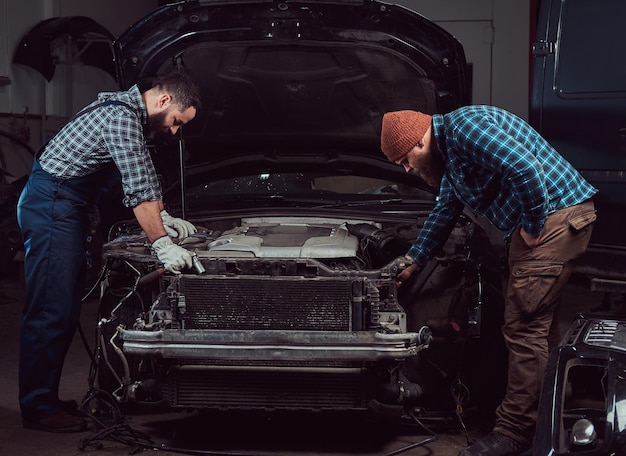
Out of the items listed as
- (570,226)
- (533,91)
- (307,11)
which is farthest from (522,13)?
(570,226)

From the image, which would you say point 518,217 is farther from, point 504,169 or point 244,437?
point 244,437

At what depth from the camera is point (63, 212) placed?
11.9ft

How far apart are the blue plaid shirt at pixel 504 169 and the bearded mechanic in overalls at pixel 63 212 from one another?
1.20 metres

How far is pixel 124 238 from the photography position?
3.73m

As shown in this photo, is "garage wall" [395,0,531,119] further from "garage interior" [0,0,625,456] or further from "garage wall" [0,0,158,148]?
"garage wall" [0,0,158,148]

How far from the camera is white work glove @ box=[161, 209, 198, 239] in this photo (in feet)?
12.4

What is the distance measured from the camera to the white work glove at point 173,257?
3.29m

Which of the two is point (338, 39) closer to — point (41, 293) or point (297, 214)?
point (297, 214)

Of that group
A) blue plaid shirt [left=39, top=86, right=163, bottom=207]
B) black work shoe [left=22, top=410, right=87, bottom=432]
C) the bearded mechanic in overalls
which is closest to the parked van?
the bearded mechanic in overalls

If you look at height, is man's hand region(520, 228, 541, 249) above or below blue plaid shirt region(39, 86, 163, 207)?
below

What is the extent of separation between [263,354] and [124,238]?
102 cm

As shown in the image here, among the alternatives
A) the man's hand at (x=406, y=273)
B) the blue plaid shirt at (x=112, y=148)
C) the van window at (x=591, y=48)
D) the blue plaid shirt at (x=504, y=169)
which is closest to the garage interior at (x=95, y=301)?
the man's hand at (x=406, y=273)

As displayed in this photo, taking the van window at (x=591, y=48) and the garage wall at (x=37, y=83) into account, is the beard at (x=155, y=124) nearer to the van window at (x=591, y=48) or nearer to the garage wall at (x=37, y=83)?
the van window at (x=591, y=48)

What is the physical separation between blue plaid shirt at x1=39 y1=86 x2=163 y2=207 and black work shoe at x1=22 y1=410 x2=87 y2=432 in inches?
41.5
